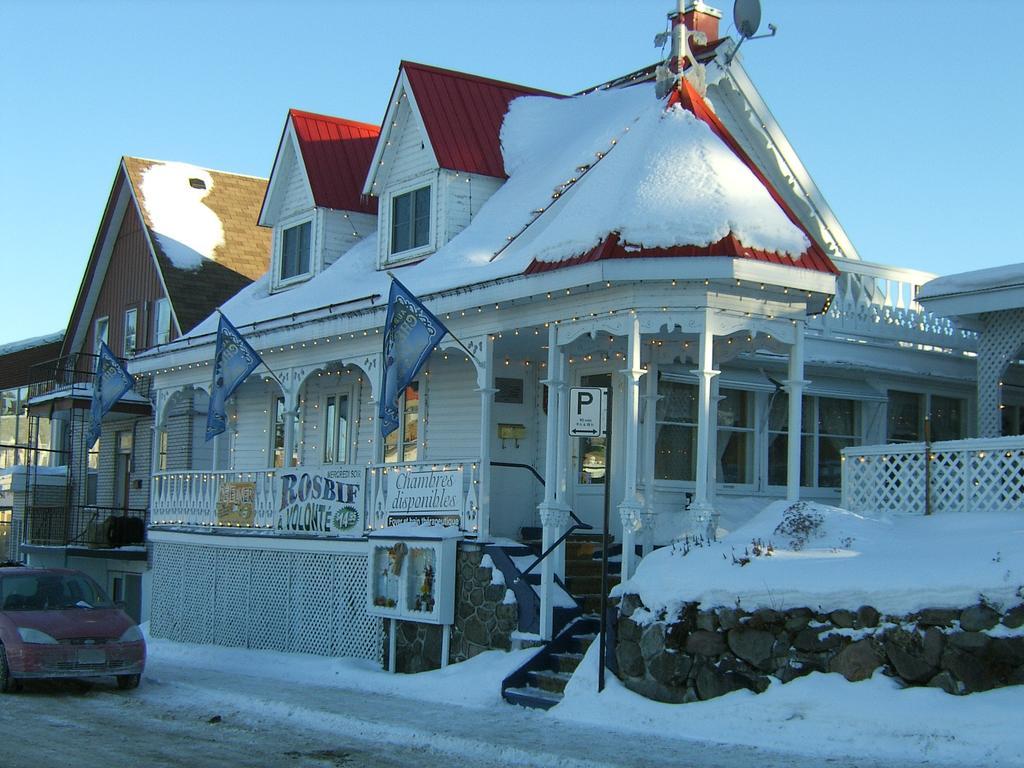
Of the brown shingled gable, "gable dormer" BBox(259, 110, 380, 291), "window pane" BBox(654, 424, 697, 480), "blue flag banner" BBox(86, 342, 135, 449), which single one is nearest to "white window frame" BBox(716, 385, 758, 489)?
"window pane" BBox(654, 424, 697, 480)

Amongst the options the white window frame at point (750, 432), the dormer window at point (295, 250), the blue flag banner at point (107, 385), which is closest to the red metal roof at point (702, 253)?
the white window frame at point (750, 432)

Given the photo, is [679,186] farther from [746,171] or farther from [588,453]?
[588,453]

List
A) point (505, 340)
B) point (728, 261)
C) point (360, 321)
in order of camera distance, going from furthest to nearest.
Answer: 1. point (360, 321)
2. point (505, 340)
3. point (728, 261)

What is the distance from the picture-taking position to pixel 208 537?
22984mm

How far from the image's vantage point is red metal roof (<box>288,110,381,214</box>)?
2584cm

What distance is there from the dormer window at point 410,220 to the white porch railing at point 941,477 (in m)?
9.53

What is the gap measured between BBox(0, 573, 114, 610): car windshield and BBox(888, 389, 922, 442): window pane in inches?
493

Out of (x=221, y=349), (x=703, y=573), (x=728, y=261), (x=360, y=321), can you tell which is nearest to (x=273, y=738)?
(x=703, y=573)

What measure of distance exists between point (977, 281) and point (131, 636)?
11.9 metres

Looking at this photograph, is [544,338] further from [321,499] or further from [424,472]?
[321,499]

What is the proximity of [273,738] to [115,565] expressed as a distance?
21883 mm

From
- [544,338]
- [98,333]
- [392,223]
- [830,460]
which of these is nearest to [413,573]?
[544,338]

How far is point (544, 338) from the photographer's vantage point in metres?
18.4

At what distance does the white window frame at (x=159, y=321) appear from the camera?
107 ft
